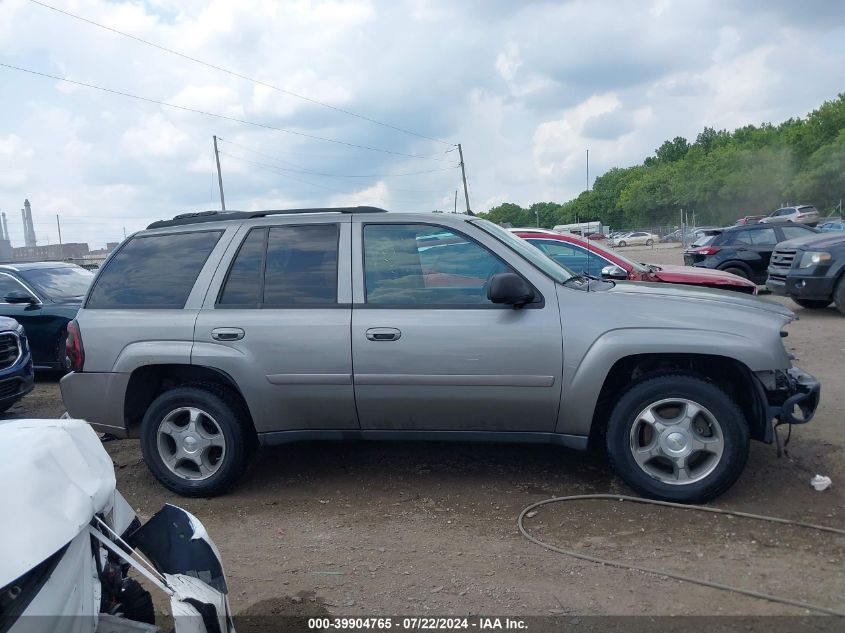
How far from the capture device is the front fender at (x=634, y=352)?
3980mm

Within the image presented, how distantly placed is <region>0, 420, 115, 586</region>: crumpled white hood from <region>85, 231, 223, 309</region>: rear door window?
227 cm

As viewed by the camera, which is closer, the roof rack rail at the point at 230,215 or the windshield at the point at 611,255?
the roof rack rail at the point at 230,215

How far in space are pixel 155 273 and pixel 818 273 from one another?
10.1 metres

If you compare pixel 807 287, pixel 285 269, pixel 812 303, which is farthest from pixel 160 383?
pixel 812 303

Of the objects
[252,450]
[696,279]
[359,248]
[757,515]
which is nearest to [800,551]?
[757,515]

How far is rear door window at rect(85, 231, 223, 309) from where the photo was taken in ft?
15.6

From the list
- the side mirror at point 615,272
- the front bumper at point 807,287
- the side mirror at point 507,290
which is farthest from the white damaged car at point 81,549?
the front bumper at point 807,287

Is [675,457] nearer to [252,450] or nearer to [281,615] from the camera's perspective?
[281,615]

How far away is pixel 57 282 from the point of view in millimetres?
9617

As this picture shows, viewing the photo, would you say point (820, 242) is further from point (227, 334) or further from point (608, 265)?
point (227, 334)

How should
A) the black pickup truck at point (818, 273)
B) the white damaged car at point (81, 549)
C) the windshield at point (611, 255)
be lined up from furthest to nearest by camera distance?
the black pickup truck at point (818, 273)
the windshield at point (611, 255)
the white damaged car at point (81, 549)

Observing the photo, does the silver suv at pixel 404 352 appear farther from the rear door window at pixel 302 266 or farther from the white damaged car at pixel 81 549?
the white damaged car at pixel 81 549

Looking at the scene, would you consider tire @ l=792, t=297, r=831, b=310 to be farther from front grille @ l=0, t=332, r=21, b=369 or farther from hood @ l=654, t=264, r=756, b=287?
front grille @ l=0, t=332, r=21, b=369

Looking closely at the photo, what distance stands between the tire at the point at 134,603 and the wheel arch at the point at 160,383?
211 cm
